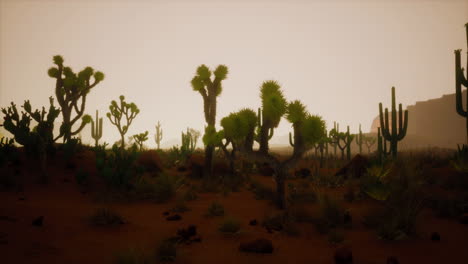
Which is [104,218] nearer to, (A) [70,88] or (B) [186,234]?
(B) [186,234]

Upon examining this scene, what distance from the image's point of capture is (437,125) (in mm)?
62625

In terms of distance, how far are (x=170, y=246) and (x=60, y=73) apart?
13.5 meters

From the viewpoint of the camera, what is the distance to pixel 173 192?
7371 mm

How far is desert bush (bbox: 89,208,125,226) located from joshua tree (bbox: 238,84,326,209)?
309 centimetres

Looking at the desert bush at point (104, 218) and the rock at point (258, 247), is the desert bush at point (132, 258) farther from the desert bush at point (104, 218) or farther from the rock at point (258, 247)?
the desert bush at point (104, 218)

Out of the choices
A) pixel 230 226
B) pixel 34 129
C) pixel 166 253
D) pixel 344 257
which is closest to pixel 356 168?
pixel 230 226

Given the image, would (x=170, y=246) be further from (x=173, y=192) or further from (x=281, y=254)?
(x=173, y=192)

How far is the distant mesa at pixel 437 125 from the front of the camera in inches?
2208

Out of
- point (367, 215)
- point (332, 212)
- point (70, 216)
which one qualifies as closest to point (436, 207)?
point (367, 215)

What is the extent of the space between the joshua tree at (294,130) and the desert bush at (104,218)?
3.09 m

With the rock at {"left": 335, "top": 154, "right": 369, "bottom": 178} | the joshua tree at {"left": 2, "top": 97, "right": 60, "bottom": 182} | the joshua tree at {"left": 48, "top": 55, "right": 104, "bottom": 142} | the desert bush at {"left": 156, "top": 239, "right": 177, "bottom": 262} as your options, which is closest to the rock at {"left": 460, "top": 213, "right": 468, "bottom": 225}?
the desert bush at {"left": 156, "top": 239, "right": 177, "bottom": 262}

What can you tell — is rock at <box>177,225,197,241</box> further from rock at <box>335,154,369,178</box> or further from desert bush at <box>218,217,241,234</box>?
rock at <box>335,154,369,178</box>

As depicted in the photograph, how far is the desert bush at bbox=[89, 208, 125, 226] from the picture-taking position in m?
4.62

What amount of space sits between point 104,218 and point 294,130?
14.3 feet
